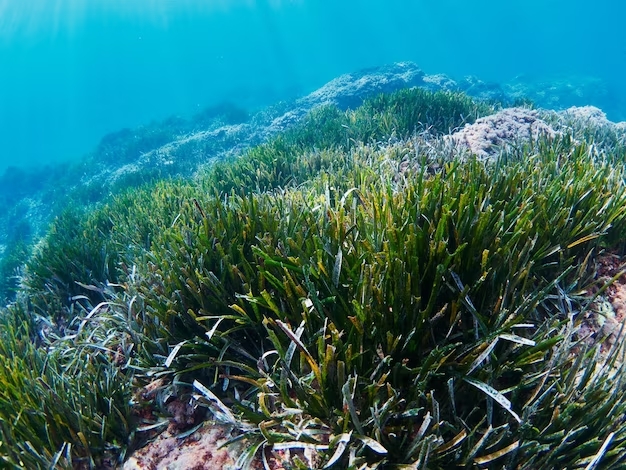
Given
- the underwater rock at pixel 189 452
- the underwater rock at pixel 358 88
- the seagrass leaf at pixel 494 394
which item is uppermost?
the underwater rock at pixel 358 88

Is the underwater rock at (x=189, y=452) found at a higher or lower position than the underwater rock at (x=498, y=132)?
lower

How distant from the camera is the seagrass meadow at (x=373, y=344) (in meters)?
1.78

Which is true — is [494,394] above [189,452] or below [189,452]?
above

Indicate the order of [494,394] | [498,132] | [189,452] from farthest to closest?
[498,132], [189,452], [494,394]

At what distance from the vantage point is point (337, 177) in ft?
17.8

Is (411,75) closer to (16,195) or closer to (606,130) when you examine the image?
(606,130)

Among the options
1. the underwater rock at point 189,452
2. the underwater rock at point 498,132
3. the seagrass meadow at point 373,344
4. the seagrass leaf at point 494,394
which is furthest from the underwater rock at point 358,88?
the seagrass leaf at point 494,394

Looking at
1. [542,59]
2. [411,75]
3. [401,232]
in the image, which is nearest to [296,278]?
[401,232]

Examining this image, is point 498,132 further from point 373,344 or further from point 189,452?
point 189,452

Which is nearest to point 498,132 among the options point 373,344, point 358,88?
point 373,344

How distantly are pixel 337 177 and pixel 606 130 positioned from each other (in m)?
7.77

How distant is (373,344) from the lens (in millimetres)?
1949

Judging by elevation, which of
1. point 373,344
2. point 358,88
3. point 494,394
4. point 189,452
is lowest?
point 189,452

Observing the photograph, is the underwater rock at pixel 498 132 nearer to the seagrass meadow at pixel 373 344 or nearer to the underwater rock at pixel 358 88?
the seagrass meadow at pixel 373 344
